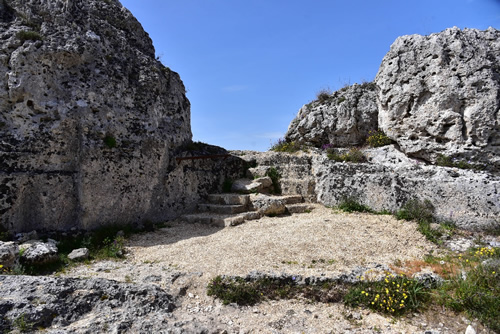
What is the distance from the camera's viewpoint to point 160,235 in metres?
7.59

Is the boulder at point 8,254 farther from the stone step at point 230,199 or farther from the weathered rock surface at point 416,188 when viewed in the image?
the weathered rock surface at point 416,188

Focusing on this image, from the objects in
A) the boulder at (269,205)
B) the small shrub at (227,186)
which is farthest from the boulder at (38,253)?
the small shrub at (227,186)

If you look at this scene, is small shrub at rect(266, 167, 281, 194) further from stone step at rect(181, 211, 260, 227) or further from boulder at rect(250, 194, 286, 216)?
stone step at rect(181, 211, 260, 227)

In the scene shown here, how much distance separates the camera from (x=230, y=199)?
948 centimetres

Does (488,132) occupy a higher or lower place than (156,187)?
higher

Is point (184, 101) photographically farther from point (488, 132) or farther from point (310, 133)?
point (488, 132)

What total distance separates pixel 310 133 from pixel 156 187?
703cm

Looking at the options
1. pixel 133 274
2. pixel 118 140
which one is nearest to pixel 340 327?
pixel 133 274

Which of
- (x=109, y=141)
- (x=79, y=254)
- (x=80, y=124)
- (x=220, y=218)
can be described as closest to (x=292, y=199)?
(x=220, y=218)

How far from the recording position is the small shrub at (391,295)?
14.4ft

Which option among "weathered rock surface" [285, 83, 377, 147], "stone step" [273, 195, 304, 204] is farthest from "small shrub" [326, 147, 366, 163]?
"stone step" [273, 195, 304, 204]

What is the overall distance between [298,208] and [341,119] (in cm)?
463

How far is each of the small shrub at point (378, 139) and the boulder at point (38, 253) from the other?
9.83 metres

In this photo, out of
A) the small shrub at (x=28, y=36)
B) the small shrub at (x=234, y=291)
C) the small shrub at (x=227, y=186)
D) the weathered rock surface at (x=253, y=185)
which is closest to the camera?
the small shrub at (x=234, y=291)
